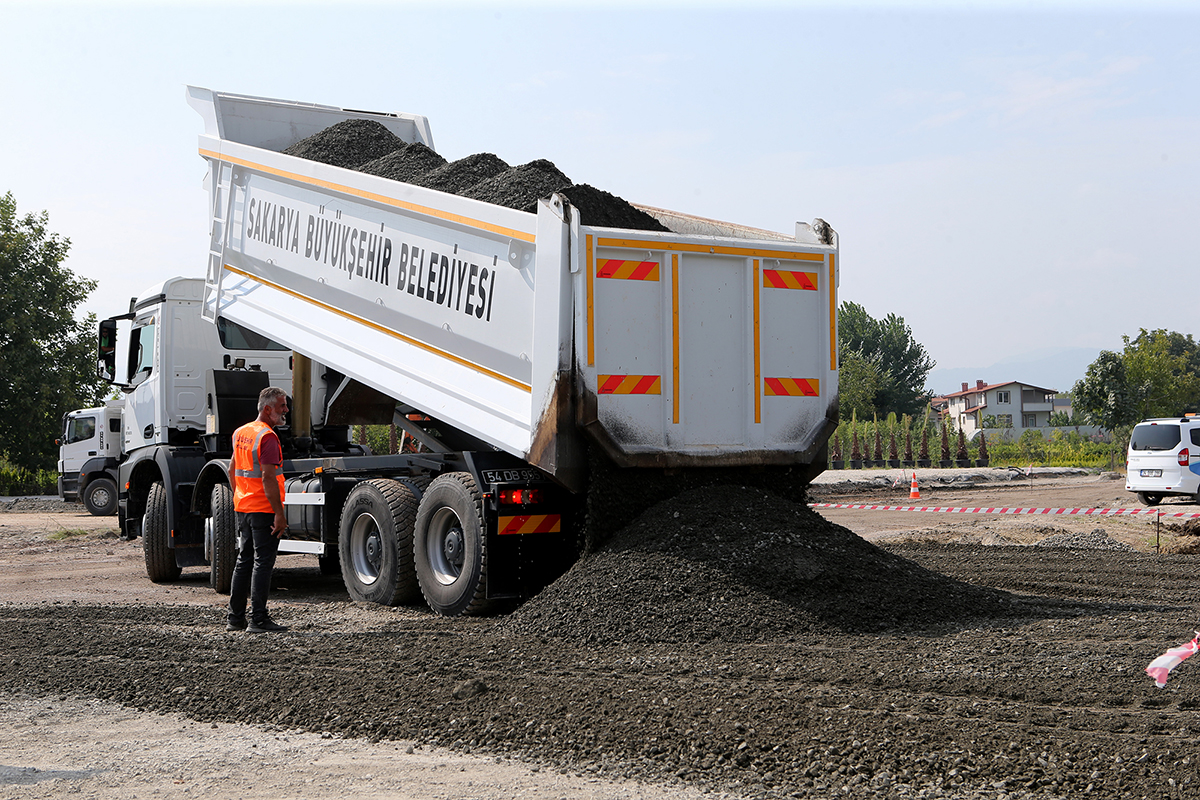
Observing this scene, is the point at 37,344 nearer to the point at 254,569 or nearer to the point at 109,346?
the point at 109,346

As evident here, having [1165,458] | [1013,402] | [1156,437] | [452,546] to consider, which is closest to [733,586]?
[452,546]

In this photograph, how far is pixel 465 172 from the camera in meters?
8.36

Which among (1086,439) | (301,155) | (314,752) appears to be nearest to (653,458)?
(314,752)

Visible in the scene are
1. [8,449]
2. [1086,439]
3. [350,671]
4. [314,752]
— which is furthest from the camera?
[1086,439]

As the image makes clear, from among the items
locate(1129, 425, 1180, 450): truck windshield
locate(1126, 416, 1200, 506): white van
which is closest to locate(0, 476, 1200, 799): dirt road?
locate(1126, 416, 1200, 506): white van

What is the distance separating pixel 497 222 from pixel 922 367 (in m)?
68.7

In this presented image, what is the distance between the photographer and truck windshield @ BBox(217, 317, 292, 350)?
427 inches

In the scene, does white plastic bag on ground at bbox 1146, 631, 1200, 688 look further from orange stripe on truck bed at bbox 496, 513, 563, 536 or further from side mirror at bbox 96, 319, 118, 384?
side mirror at bbox 96, 319, 118, 384

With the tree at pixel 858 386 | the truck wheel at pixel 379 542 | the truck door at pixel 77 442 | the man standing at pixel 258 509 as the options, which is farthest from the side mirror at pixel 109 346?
the tree at pixel 858 386

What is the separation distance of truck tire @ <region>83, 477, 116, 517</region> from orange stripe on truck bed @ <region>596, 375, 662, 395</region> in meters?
18.4

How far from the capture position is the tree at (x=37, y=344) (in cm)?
3184

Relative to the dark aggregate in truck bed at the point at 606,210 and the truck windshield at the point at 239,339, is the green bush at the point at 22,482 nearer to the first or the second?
the truck windshield at the point at 239,339

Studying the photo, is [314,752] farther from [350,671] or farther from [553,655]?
[553,655]

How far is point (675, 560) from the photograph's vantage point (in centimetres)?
668
